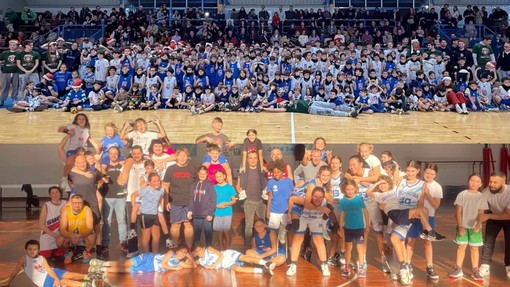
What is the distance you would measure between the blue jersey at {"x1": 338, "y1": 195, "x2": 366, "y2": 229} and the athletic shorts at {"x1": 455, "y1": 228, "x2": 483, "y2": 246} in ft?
3.50

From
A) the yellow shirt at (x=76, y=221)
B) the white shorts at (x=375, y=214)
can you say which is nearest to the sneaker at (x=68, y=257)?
the yellow shirt at (x=76, y=221)

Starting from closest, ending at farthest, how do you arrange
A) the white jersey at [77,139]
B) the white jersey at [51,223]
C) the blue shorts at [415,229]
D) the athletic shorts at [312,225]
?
the blue shorts at [415,229] → the athletic shorts at [312,225] → the white jersey at [51,223] → the white jersey at [77,139]

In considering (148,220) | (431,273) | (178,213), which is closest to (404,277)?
(431,273)

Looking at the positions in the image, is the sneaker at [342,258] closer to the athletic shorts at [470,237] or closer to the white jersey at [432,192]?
the white jersey at [432,192]

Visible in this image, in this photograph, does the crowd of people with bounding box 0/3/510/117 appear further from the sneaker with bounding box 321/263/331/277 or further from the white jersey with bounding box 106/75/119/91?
the sneaker with bounding box 321/263/331/277

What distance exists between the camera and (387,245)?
→ 7422 millimetres

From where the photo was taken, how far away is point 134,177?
7371 millimetres

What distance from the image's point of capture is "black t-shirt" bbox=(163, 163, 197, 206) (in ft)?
23.2

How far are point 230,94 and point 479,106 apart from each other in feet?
22.0

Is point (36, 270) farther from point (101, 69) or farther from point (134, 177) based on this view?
point (101, 69)

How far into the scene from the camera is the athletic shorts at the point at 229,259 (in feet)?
22.0

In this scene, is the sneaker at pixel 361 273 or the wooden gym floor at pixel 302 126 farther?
the wooden gym floor at pixel 302 126

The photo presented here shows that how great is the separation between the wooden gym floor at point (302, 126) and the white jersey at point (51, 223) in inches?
154

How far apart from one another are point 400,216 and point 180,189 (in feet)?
8.56
